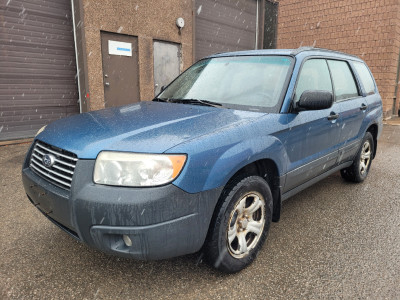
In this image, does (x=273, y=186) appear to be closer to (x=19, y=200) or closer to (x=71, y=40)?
(x=19, y=200)

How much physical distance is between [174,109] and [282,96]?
0.93 metres

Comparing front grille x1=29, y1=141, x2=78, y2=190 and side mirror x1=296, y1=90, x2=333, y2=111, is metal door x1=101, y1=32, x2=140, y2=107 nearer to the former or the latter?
front grille x1=29, y1=141, x2=78, y2=190

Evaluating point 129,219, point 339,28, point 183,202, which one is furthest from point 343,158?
point 339,28

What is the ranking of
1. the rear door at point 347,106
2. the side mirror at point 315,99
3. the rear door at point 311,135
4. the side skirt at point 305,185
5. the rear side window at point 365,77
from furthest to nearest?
1. the rear side window at point 365,77
2. the rear door at point 347,106
3. the side skirt at point 305,185
4. the rear door at point 311,135
5. the side mirror at point 315,99

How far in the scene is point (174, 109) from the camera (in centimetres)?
272

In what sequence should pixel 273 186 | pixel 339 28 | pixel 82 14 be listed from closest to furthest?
pixel 273 186
pixel 82 14
pixel 339 28

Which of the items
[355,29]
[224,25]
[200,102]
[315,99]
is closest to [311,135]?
[315,99]

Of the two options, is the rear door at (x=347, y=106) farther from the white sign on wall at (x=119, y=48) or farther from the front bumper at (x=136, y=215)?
the white sign on wall at (x=119, y=48)

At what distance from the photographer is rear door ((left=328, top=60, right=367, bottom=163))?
3514mm

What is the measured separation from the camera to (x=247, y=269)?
93.7 inches

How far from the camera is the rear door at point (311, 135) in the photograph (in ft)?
8.95

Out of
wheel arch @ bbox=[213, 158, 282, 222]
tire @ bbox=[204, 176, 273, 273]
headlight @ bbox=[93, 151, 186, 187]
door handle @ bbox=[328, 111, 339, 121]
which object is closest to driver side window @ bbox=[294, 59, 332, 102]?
door handle @ bbox=[328, 111, 339, 121]

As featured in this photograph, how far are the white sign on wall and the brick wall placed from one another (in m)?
8.35

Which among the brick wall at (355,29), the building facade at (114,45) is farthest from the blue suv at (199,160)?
the brick wall at (355,29)
